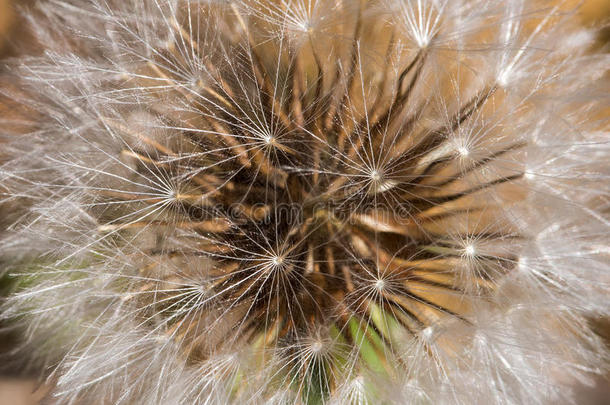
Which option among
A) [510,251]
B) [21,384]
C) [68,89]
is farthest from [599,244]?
[21,384]

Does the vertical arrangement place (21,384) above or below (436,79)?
below

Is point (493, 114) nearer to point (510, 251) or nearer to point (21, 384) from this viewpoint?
point (510, 251)

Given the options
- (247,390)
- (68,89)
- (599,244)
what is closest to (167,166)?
(68,89)

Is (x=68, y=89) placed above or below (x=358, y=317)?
above

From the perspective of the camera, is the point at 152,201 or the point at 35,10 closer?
the point at 152,201

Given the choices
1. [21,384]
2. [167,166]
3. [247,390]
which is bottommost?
[21,384]

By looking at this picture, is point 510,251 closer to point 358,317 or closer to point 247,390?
point 358,317
